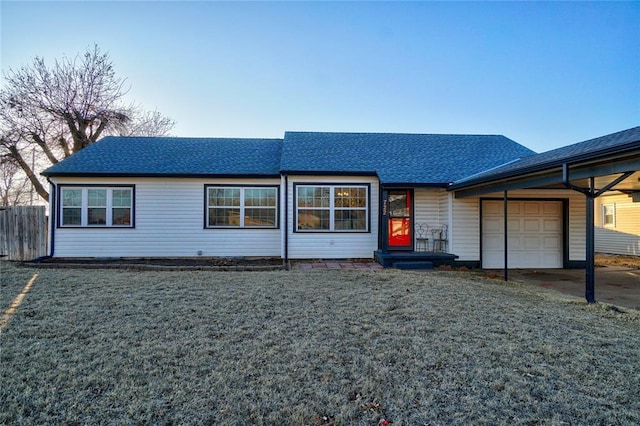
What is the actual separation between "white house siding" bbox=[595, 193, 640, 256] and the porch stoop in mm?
9966

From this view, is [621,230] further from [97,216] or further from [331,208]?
[97,216]

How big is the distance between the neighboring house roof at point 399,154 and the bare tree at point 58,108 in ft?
46.8

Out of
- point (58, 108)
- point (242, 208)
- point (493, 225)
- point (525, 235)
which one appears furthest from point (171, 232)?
point (58, 108)

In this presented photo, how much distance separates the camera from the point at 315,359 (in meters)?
3.46

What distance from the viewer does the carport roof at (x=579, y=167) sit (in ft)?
15.8

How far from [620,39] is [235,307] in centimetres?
1676

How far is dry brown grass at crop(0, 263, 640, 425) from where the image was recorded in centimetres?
257

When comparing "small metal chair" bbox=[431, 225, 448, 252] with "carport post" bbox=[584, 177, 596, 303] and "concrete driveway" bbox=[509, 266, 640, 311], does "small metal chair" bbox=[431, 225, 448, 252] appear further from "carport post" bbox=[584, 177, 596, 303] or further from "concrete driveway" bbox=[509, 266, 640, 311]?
"carport post" bbox=[584, 177, 596, 303]

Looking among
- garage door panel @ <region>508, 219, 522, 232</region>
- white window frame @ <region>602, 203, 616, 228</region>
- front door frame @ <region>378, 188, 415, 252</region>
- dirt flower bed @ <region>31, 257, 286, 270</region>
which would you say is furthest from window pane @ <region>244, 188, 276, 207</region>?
white window frame @ <region>602, 203, 616, 228</region>

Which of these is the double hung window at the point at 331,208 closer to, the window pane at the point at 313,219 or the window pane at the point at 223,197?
the window pane at the point at 313,219

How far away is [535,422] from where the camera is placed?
2.43m

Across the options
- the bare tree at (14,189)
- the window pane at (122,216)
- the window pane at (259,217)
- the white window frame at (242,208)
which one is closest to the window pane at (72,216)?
the window pane at (122,216)

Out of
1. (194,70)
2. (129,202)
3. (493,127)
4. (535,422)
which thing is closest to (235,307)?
(535,422)

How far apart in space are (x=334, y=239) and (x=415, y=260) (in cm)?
261
